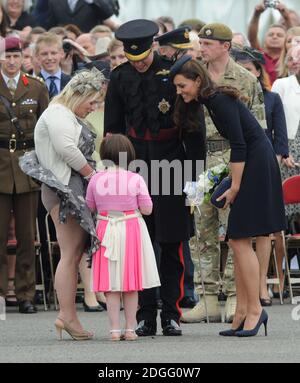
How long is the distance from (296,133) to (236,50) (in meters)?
1.59

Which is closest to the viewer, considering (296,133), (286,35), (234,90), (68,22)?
(234,90)

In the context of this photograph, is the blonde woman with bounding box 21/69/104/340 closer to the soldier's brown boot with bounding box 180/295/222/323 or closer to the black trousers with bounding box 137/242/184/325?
the black trousers with bounding box 137/242/184/325

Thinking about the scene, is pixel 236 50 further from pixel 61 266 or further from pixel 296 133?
pixel 61 266

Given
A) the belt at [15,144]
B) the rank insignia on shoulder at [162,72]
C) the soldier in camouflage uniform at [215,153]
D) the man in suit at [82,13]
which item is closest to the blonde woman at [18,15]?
the man in suit at [82,13]

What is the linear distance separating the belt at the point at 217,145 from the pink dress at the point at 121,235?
1.70 m

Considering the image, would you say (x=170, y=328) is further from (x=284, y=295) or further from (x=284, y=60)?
(x=284, y=60)

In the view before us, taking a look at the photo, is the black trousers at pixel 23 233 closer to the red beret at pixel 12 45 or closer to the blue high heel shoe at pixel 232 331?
the red beret at pixel 12 45

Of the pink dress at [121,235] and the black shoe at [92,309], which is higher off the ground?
the pink dress at [121,235]

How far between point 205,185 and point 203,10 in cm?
780

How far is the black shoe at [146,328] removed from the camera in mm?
11992

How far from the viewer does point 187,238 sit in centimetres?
1196

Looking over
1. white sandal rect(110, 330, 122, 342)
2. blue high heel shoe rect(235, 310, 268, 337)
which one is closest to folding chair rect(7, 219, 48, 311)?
white sandal rect(110, 330, 122, 342)
